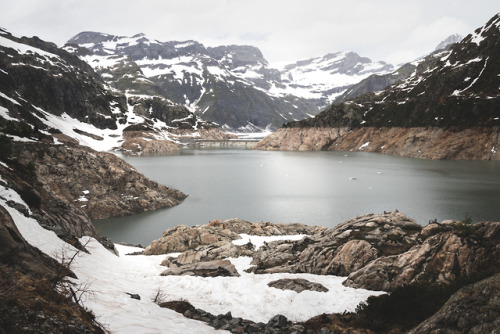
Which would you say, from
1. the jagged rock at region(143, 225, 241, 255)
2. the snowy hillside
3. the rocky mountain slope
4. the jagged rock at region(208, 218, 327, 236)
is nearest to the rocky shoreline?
the jagged rock at region(143, 225, 241, 255)

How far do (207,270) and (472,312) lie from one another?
15.2 meters

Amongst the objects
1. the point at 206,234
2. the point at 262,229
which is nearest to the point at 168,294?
the point at 206,234

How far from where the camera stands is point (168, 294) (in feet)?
51.1

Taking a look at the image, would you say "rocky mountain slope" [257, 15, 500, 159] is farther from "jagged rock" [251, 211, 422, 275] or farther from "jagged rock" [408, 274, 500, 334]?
"jagged rock" [408, 274, 500, 334]

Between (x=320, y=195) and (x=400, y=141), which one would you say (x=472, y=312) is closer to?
(x=320, y=195)

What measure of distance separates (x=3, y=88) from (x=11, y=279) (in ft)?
569

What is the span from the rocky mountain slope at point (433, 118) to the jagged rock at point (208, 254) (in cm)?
10737

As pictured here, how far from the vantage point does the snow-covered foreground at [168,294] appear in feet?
33.1

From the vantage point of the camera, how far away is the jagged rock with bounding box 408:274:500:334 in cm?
674

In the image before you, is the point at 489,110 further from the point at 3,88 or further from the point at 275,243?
the point at 3,88

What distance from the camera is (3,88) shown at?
13975 cm

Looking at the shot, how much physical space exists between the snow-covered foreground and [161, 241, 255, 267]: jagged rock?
3.34 m

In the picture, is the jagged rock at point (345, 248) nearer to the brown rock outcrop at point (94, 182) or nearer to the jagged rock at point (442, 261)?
the jagged rock at point (442, 261)

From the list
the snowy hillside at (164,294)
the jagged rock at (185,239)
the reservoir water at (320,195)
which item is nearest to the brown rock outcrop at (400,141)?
the reservoir water at (320,195)
